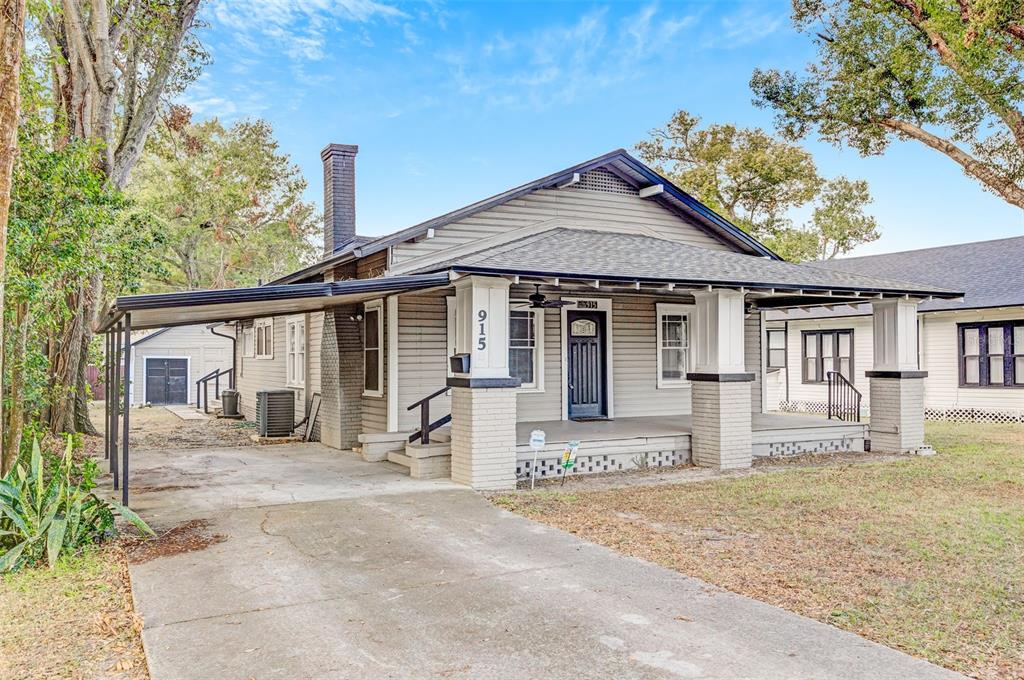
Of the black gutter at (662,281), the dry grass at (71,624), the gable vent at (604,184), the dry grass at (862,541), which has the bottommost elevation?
the dry grass at (862,541)

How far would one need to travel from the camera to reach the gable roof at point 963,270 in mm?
17297

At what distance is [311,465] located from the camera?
10.7m

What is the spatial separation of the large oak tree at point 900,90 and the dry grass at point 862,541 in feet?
23.7

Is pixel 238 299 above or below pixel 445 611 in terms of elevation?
above

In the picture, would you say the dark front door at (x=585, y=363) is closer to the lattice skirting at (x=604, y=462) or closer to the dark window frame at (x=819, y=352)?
the lattice skirting at (x=604, y=462)

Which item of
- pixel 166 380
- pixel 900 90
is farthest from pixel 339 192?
pixel 166 380

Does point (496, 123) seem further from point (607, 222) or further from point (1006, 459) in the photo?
point (1006, 459)

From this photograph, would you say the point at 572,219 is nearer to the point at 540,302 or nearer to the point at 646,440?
the point at 540,302

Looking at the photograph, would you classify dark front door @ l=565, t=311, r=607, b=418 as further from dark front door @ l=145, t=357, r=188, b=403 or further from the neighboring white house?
dark front door @ l=145, t=357, r=188, b=403

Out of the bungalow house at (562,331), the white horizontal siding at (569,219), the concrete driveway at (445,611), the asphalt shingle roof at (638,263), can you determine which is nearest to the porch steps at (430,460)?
the bungalow house at (562,331)

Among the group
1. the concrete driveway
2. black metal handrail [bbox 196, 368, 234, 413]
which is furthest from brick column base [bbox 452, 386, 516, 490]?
black metal handrail [bbox 196, 368, 234, 413]

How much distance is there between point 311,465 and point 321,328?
371 centimetres

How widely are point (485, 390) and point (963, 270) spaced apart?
16687mm

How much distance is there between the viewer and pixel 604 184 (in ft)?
43.1
